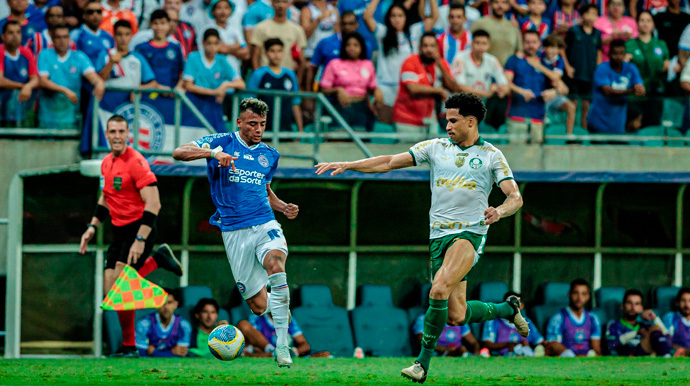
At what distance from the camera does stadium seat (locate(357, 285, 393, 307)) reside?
14281 mm

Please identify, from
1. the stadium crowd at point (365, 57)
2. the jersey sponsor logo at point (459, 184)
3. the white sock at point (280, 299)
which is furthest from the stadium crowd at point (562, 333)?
the jersey sponsor logo at point (459, 184)

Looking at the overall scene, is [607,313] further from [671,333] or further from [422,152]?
[422,152]

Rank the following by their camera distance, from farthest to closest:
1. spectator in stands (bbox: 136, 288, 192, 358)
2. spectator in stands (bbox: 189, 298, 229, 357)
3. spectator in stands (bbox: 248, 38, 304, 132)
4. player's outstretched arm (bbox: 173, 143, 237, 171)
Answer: spectator in stands (bbox: 248, 38, 304, 132)
spectator in stands (bbox: 189, 298, 229, 357)
spectator in stands (bbox: 136, 288, 192, 358)
player's outstretched arm (bbox: 173, 143, 237, 171)

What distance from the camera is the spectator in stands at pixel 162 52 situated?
45.9 feet

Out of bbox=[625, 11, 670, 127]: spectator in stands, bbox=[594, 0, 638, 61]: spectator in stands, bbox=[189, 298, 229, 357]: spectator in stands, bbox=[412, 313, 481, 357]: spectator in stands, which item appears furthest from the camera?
bbox=[594, 0, 638, 61]: spectator in stands

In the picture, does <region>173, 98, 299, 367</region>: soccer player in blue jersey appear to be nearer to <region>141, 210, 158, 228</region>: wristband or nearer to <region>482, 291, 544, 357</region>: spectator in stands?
<region>141, 210, 158, 228</region>: wristband

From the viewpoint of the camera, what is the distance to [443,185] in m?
8.97

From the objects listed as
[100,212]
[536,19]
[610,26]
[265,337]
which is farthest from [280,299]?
[610,26]

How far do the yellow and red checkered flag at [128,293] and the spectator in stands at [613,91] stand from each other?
6.48 m

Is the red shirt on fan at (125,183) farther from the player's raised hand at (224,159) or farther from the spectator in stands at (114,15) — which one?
the spectator in stands at (114,15)

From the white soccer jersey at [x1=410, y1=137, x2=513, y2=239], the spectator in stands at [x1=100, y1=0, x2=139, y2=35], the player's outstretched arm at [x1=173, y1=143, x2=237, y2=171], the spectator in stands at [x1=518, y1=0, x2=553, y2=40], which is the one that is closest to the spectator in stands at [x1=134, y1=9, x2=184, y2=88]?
the spectator in stands at [x1=100, y1=0, x2=139, y2=35]

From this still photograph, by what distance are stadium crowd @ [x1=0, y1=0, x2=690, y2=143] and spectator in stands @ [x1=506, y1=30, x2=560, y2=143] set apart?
0.05 ft

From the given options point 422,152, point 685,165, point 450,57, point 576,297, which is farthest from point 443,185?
point 685,165

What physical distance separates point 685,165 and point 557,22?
2.69m
